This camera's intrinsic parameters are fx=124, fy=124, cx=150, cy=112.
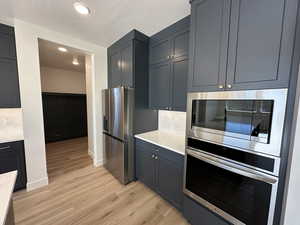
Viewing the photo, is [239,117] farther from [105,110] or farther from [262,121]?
[105,110]

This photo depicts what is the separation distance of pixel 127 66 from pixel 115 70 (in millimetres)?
491

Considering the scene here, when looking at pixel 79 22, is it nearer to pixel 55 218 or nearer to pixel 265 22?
pixel 265 22

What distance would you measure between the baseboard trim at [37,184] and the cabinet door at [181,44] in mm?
3086

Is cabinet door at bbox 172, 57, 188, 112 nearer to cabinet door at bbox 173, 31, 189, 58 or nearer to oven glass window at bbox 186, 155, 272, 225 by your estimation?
cabinet door at bbox 173, 31, 189, 58

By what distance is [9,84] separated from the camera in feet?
6.52

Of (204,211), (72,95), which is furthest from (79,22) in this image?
(72,95)

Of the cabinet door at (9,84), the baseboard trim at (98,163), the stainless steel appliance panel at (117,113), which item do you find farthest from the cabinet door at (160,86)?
the cabinet door at (9,84)

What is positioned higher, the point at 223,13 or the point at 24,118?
the point at 223,13

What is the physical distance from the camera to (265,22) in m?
0.90

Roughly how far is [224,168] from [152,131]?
1.59 meters

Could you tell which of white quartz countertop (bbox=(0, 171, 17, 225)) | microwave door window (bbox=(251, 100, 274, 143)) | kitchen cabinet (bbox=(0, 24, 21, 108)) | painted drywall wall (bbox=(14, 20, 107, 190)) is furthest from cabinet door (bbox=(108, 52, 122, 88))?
microwave door window (bbox=(251, 100, 274, 143))

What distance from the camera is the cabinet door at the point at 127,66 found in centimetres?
217

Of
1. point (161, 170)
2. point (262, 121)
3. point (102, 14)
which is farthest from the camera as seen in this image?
point (161, 170)

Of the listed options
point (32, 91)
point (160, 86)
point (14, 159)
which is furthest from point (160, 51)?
point (14, 159)
